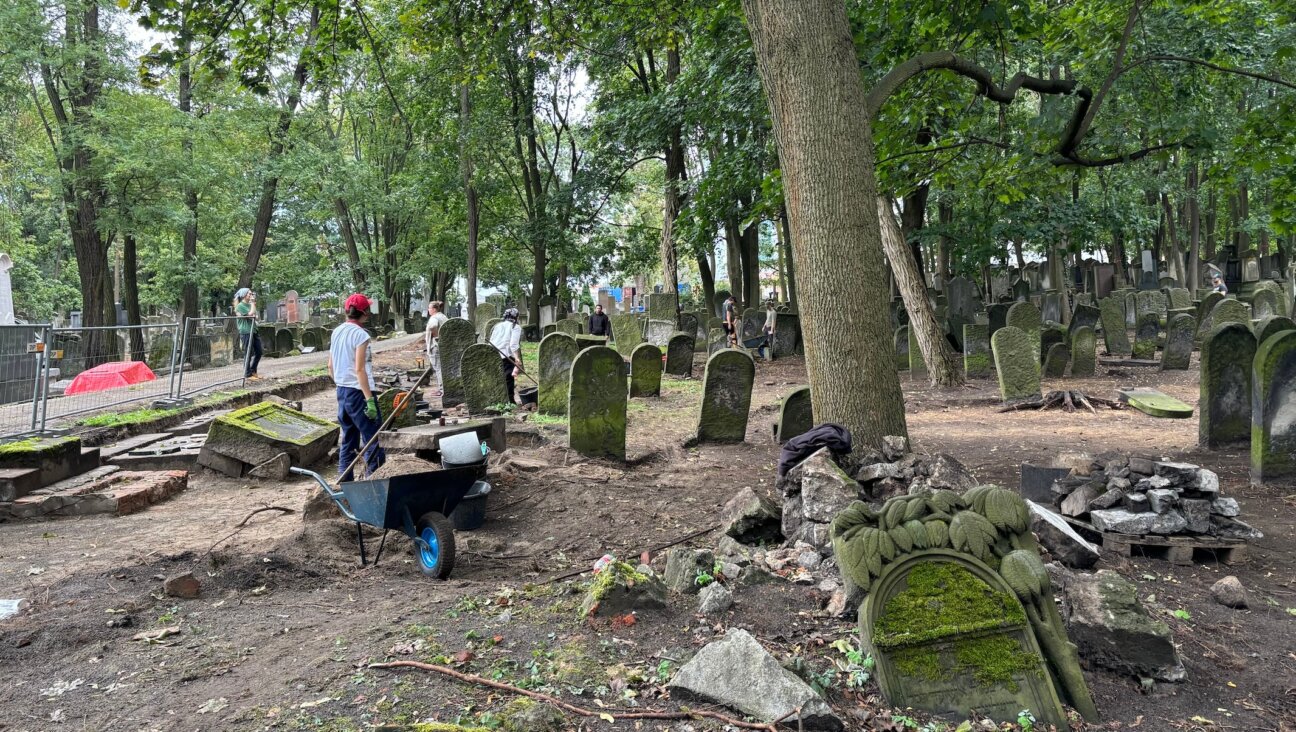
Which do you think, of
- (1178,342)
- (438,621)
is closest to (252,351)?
(438,621)

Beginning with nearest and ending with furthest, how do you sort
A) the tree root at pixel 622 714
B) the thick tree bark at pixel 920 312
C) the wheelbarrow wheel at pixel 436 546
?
the tree root at pixel 622 714 < the wheelbarrow wheel at pixel 436 546 < the thick tree bark at pixel 920 312

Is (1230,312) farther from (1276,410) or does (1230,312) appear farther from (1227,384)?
(1276,410)

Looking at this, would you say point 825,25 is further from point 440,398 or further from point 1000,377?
point 440,398

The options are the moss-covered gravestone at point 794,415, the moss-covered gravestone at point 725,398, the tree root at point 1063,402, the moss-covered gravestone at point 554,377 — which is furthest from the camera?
the moss-covered gravestone at point 554,377

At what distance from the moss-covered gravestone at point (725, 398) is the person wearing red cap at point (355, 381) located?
3.92 meters

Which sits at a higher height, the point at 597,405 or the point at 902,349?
the point at 902,349

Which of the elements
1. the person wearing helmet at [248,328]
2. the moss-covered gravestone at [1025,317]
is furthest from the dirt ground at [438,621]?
the person wearing helmet at [248,328]

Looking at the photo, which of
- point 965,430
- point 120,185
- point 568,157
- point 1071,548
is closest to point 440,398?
point 965,430

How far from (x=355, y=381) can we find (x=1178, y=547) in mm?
6372

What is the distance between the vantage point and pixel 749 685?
2.99m

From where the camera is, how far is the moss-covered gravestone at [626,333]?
61.4 feet

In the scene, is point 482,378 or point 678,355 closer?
point 482,378

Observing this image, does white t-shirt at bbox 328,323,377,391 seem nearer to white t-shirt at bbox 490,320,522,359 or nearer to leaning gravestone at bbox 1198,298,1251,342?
white t-shirt at bbox 490,320,522,359

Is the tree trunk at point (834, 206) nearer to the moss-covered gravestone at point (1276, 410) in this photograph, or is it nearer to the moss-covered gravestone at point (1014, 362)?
the moss-covered gravestone at point (1276, 410)
